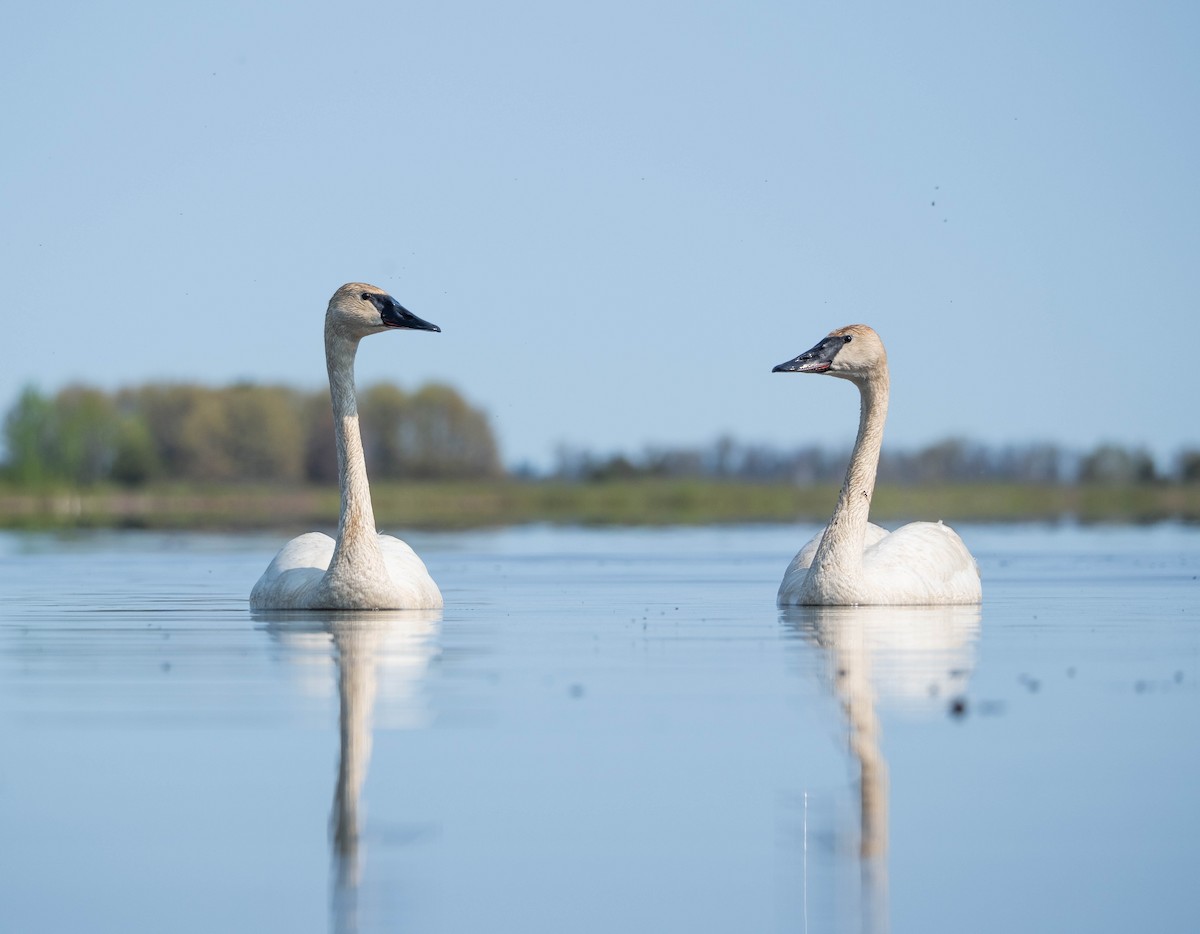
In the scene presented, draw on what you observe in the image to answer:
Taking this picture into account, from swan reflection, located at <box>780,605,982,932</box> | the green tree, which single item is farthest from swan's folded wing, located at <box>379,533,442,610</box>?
the green tree

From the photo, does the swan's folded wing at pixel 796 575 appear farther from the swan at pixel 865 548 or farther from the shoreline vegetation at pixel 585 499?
the shoreline vegetation at pixel 585 499

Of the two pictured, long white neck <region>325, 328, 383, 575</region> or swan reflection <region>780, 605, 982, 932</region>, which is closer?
swan reflection <region>780, 605, 982, 932</region>

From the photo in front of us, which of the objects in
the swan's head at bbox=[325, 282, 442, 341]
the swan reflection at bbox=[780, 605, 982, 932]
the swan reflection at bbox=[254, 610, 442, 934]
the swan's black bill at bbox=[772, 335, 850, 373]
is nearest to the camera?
the swan reflection at bbox=[254, 610, 442, 934]

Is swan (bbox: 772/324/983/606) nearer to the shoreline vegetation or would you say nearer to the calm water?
the calm water

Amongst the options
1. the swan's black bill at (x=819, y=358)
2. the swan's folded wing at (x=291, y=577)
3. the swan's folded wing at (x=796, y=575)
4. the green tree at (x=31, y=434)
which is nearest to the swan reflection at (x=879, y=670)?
the swan's folded wing at (x=796, y=575)

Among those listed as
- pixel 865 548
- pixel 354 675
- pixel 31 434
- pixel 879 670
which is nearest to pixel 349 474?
pixel 865 548

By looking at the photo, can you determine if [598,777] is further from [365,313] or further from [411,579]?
[365,313]

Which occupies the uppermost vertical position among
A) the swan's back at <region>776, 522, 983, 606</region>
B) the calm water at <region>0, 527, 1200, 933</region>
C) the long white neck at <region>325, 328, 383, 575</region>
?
the long white neck at <region>325, 328, 383, 575</region>

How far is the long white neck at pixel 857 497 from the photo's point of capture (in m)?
12.4

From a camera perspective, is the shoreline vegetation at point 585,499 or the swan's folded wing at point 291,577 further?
the shoreline vegetation at point 585,499

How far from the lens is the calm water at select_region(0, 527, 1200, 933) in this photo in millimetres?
4336

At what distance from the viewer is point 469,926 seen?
13.5 feet

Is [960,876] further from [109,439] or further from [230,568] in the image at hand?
[109,439]

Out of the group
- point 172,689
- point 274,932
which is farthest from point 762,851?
point 172,689
